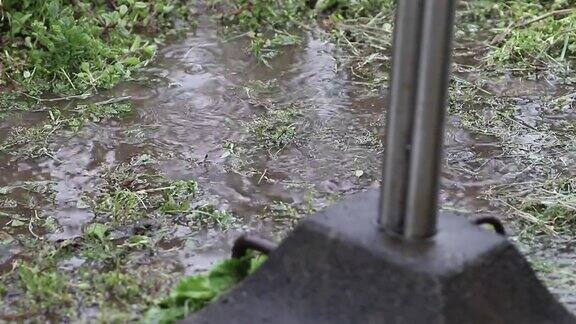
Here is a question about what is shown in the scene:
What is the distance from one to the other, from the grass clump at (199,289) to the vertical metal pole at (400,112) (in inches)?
13.4

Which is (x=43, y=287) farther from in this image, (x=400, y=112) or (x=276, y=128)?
(x=276, y=128)

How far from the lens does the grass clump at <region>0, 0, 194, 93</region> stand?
3.52m

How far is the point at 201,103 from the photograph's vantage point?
11.0 feet

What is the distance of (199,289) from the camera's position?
2023mm

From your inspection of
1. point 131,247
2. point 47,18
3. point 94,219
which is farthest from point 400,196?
point 47,18

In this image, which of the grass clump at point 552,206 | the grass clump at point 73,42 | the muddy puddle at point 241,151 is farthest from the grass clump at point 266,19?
the grass clump at point 552,206

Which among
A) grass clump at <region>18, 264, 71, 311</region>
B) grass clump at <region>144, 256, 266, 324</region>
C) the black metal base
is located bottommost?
grass clump at <region>18, 264, 71, 311</region>

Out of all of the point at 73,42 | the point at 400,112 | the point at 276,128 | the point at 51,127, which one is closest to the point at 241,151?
the point at 276,128

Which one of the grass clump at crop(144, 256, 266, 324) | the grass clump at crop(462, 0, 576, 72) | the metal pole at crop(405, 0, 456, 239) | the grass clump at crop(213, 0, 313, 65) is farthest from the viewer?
the grass clump at crop(213, 0, 313, 65)

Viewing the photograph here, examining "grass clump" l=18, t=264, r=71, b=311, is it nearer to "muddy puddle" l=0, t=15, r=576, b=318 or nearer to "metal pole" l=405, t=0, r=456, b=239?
"muddy puddle" l=0, t=15, r=576, b=318

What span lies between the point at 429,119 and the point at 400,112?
60mm

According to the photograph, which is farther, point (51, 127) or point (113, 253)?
point (51, 127)

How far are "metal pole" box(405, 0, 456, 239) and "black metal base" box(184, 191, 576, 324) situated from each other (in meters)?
0.06

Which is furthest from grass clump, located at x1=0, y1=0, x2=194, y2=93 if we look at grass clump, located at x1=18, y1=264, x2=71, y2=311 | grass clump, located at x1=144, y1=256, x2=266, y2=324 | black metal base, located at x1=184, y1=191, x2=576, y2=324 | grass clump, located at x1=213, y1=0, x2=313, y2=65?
black metal base, located at x1=184, y1=191, x2=576, y2=324
